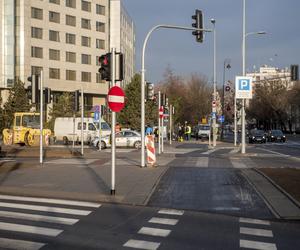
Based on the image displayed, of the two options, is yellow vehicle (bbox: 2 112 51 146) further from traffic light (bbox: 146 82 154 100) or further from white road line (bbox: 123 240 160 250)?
white road line (bbox: 123 240 160 250)

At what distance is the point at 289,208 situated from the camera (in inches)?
430

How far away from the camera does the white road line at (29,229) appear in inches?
330

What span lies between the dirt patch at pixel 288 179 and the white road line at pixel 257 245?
421 centimetres

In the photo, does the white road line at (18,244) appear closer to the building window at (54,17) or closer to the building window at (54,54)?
the building window at (54,54)

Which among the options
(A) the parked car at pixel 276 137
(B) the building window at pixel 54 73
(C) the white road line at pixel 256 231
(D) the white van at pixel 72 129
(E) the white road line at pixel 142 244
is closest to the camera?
(E) the white road line at pixel 142 244

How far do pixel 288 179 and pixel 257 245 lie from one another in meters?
8.10

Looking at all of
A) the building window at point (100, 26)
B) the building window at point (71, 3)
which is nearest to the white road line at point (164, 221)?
the building window at point (71, 3)

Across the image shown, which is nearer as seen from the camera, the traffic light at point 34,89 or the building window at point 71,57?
the traffic light at point 34,89

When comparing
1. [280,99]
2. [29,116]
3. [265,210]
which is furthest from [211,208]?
[280,99]

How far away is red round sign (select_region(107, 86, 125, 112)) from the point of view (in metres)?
12.8

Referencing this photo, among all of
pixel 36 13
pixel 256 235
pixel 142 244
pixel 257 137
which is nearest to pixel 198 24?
pixel 256 235

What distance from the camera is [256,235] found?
27.8ft

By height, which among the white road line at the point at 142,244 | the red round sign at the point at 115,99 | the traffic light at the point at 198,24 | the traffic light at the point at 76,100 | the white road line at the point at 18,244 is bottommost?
the white road line at the point at 142,244

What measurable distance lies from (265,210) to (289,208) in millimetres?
490
